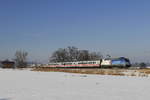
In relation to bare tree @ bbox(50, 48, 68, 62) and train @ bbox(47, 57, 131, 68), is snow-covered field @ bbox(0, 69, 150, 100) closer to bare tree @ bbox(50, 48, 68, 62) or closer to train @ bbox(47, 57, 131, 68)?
train @ bbox(47, 57, 131, 68)

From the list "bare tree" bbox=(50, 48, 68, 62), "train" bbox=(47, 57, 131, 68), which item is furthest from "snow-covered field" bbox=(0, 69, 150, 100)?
"bare tree" bbox=(50, 48, 68, 62)

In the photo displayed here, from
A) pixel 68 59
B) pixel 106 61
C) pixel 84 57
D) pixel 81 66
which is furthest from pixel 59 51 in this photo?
pixel 106 61

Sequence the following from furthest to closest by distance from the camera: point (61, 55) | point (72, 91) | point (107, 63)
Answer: point (61, 55) < point (107, 63) < point (72, 91)

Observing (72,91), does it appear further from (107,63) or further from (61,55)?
(61,55)

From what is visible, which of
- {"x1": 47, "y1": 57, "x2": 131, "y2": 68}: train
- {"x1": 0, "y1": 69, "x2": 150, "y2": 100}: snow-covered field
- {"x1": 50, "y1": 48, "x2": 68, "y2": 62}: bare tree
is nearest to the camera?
{"x1": 0, "y1": 69, "x2": 150, "y2": 100}: snow-covered field

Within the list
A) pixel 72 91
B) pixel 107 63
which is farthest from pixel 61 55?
pixel 72 91

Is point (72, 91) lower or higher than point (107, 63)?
lower

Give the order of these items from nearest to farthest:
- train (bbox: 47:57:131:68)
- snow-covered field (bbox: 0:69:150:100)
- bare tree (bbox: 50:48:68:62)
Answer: snow-covered field (bbox: 0:69:150:100), train (bbox: 47:57:131:68), bare tree (bbox: 50:48:68:62)

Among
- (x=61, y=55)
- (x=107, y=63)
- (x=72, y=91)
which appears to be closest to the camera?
(x=72, y=91)

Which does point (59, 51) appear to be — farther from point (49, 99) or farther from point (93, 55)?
point (49, 99)

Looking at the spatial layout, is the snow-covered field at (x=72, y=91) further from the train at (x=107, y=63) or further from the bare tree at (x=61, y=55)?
the bare tree at (x=61, y=55)

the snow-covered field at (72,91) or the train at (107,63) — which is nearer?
the snow-covered field at (72,91)

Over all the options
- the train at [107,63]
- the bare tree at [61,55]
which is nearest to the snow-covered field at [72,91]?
the train at [107,63]

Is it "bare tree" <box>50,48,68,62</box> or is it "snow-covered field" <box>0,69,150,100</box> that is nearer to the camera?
"snow-covered field" <box>0,69,150,100</box>
